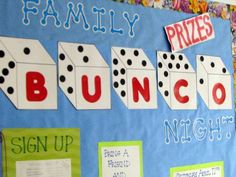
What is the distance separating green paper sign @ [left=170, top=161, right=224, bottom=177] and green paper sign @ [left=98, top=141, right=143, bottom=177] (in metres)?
0.18

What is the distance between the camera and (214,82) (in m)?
1.64

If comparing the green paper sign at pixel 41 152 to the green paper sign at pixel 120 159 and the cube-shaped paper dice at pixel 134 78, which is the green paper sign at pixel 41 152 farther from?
the cube-shaped paper dice at pixel 134 78

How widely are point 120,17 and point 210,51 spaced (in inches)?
18.1

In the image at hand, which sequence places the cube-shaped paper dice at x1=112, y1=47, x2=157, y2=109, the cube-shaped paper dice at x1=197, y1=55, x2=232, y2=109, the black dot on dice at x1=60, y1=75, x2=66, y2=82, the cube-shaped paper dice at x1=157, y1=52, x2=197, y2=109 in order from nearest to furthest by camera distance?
the black dot on dice at x1=60, y1=75, x2=66, y2=82 < the cube-shaped paper dice at x1=112, y1=47, x2=157, y2=109 < the cube-shaped paper dice at x1=157, y1=52, x2=197, y2=109 < the cube-shaped paper dice at x1=197, y1=55, x2=232, y2=109

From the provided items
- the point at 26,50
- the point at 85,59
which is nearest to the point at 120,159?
the point at 85,59

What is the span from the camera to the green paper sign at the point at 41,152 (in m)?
1.18

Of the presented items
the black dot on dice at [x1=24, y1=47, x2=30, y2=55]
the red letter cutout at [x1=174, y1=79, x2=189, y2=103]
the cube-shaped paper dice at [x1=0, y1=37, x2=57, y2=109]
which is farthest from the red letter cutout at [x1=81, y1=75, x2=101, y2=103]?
the red letter cutout at [x1=174, y1=79, x2=189, y2=103]

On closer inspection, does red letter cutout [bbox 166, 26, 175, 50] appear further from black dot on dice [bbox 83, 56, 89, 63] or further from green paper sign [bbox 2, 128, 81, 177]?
green paper sign [bbox 2, 128, 81, 177]

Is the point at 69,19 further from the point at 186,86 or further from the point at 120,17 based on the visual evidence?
the point at 186,86

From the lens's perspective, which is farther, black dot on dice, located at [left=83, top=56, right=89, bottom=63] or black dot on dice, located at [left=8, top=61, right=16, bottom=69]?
black dot on dice, located at [left=83, top=56, right=89, bottom=63]

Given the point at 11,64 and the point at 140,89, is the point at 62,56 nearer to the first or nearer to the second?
the point at 11,64

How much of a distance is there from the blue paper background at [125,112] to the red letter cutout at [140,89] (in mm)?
52

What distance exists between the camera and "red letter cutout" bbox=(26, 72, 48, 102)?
123cm

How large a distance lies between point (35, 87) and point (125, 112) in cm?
35
